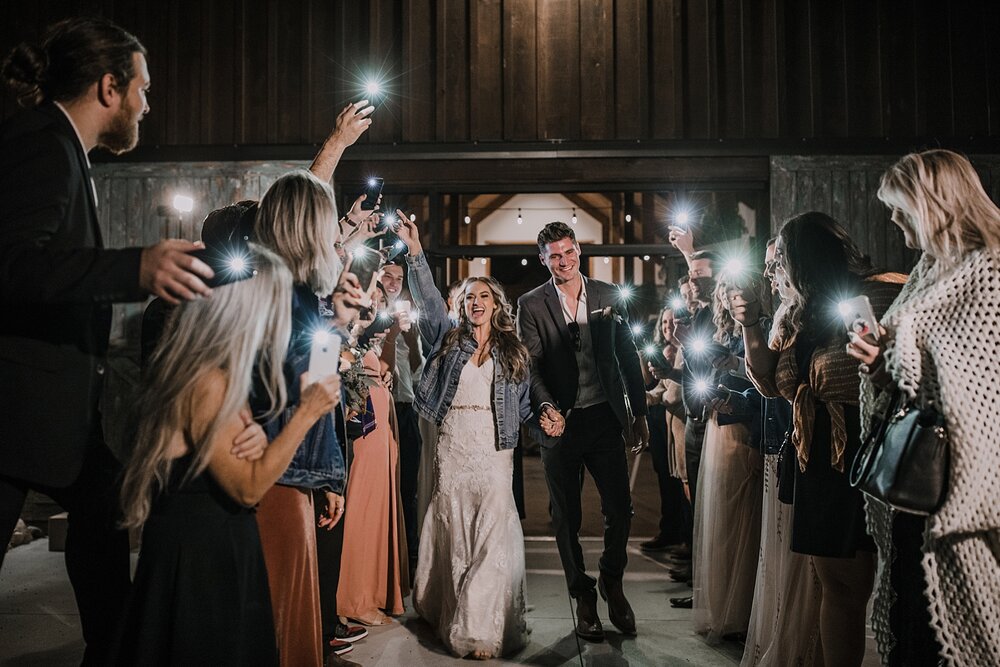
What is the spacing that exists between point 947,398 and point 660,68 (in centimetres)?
620

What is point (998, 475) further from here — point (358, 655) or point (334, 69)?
→ point (334, 69)

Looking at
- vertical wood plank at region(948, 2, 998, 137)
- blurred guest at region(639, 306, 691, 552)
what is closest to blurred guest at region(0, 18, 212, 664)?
blurred guest at region(639, 306, 691, 552)

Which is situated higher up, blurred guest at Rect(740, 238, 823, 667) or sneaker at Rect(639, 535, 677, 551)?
blurred guest at Rect(740, 238, 823, 667)

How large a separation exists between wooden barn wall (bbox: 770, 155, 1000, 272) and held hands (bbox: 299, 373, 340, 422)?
644cm

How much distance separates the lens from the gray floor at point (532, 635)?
395 centimetres

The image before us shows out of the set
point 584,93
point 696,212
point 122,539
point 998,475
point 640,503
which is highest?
point 584,93

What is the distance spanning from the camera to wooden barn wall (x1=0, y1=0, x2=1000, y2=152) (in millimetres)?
7508

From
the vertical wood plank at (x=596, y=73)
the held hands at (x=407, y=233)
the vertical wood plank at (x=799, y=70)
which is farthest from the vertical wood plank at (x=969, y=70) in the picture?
the held hands at (x=407, y=233)

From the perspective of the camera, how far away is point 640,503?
8641mm

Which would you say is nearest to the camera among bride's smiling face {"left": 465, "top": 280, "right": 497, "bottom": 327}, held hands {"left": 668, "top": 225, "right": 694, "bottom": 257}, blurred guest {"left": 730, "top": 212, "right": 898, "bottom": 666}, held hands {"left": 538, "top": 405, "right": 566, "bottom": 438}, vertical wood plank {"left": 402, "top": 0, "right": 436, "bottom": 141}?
blurred guest {"left": 730, "top": 212, "right": 898, "bottom": 666}

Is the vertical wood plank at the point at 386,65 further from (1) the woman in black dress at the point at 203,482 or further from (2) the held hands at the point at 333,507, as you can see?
(1) the woman in black dress at the point at 203,482

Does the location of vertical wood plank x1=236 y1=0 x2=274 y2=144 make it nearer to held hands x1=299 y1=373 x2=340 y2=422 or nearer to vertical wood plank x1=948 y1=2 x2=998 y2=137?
held hands x1=299 y1=373 x2=340 y2=422

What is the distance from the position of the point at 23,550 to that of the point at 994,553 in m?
6.81

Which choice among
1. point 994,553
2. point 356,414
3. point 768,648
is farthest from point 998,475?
point 356,414
